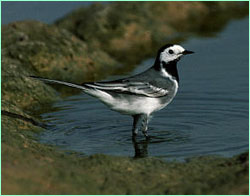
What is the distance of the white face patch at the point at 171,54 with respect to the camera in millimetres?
9898

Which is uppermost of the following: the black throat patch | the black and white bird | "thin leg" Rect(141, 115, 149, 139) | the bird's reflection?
the black throat patch

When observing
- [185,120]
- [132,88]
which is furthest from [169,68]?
[132,88]

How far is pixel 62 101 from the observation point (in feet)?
39.1

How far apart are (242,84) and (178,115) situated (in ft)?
6.93

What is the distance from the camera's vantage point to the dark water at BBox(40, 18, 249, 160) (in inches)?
340

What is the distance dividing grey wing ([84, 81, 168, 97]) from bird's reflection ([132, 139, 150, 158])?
660 mm

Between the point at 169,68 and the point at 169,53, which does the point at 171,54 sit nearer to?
the point at 169,53

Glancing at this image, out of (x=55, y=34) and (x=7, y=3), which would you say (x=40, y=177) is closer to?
(x=55, y=34)

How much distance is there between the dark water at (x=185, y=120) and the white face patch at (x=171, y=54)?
0.97 m

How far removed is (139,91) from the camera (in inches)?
362

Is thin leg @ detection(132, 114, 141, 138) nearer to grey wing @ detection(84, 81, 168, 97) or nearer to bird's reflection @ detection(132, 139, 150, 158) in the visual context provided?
bird's reflection @ detection(132, 139, 150, 158)

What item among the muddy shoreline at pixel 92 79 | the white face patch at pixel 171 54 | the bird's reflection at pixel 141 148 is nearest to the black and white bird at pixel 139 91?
the white face patch at pixel 171 54

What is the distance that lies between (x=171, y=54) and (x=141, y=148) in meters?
1.87

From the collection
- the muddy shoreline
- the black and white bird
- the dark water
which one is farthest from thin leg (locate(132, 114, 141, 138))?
the muddy shoreline
